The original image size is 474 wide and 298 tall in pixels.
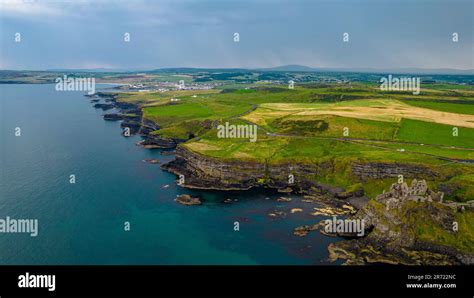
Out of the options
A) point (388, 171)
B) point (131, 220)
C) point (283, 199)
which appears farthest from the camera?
point (388, 171)

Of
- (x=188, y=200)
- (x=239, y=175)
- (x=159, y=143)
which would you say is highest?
(x=159, y=143)

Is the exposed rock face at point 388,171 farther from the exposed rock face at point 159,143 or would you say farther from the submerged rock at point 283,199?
the exposed rock face at point 159,143

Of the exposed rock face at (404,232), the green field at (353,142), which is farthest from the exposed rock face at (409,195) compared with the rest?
the green field at (353,142)

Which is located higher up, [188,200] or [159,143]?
[159,143]

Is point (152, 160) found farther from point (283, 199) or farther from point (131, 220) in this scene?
point (283, 199)

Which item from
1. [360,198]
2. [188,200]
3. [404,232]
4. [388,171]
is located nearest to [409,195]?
[404,232]

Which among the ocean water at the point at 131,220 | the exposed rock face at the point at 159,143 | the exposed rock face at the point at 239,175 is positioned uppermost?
the exposed rock face at the point at 159,143

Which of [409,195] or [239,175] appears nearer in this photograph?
[409,195]
